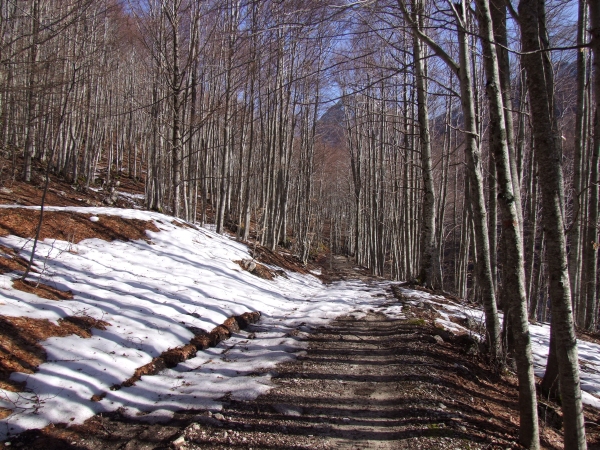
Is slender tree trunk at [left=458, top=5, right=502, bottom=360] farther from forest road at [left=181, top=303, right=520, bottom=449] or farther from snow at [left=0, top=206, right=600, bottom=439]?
snow at [left=0, top=206, right=600, bottom=439]

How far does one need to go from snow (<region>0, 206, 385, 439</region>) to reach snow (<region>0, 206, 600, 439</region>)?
0.01 metres

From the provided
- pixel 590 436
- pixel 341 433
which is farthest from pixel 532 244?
pixel 341 433

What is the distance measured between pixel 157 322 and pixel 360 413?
2.81 metres

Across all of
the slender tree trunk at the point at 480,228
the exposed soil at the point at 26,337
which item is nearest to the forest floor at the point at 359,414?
the slender tree trunk at the point at 480,228

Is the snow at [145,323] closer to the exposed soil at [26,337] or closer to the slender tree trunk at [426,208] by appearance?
the exposed soil at [26,337]

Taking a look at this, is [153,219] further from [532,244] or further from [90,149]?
[90,149]

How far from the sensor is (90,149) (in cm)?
1839

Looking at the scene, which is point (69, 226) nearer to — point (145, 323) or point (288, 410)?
point (145, 323)

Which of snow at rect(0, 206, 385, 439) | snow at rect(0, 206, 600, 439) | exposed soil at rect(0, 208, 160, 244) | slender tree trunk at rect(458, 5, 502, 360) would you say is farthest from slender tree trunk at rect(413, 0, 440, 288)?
exposed soil at rect(0, 208, 160, 244)

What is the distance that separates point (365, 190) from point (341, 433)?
20.7m

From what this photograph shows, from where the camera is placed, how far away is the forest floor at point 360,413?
2.74m

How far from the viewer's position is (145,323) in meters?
4.50

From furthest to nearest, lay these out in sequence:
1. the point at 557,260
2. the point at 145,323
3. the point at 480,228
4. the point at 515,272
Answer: the point at 480,228 → the point at 145,323 → the point at 515,272 → the point at 557,260

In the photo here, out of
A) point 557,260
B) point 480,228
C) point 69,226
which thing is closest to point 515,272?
point 557,260
